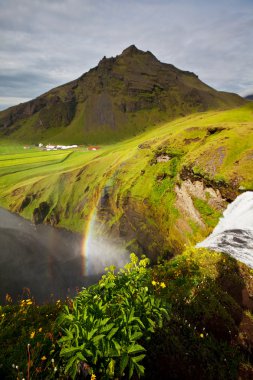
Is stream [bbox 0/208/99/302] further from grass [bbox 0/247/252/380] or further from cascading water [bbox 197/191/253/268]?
grass [bbox 0/247/252/380]

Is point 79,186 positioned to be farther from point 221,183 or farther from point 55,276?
point 221,183

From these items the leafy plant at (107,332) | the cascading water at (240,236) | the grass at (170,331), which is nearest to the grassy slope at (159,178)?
the cascading water at (240,236)

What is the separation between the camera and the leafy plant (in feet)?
17.7

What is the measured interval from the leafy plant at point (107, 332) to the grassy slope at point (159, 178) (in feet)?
76.0

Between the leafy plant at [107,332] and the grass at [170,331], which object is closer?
the leafy plant at [107,332]

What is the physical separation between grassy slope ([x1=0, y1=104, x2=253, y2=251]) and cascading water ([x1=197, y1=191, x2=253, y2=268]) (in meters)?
2.68

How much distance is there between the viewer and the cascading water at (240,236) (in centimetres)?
1778

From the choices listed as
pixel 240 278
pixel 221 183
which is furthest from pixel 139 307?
pixel 221 183

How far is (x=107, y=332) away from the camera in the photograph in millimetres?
5816

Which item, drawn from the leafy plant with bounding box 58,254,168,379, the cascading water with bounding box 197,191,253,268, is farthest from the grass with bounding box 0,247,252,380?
the cascading water with bounding box 197,191,253,268

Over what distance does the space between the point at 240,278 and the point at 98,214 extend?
6055 cm

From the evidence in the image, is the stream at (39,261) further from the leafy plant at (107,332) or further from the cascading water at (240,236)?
the leafy plant at (107,332)

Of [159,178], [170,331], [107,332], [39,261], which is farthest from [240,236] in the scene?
[39,261]

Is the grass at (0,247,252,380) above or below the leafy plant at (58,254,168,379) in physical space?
below
